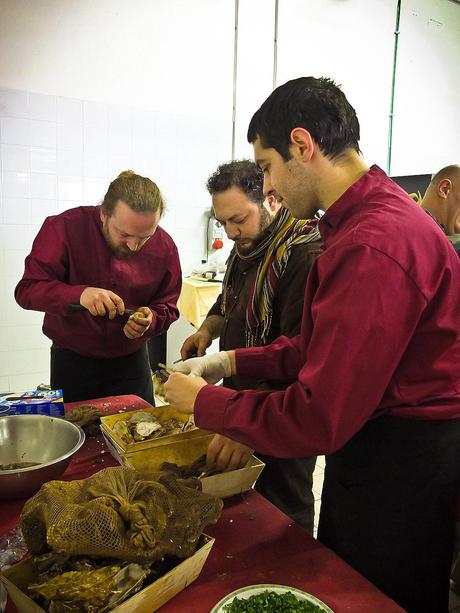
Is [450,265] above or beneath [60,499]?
above

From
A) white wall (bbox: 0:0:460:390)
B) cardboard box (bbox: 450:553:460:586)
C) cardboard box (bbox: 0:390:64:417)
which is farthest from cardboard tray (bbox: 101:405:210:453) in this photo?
white wall (bbox: 0:0:460:390)

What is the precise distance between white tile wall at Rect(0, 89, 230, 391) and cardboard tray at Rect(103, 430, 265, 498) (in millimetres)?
2990

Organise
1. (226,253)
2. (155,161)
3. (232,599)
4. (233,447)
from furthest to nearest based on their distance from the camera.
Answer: (226,253)
(155,161)
(233,447)
(232,599)

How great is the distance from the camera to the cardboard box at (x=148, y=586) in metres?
0.88

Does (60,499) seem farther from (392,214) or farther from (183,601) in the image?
(392,214)

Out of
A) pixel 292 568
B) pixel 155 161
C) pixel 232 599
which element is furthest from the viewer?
pixel 155 161

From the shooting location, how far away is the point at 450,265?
1.11 meters

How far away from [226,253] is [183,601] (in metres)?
4.21

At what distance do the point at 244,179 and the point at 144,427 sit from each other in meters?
1.03

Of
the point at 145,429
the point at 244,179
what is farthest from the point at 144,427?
the point at 244,179

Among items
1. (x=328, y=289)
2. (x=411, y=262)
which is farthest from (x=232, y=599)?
(x=411, y=262)

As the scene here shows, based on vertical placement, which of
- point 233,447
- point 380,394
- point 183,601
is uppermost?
point 380,394

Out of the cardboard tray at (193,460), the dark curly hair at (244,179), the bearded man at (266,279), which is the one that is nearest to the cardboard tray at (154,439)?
the cardboard tray at (193,460)

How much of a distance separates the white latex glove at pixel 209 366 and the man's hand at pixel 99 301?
541 mm
